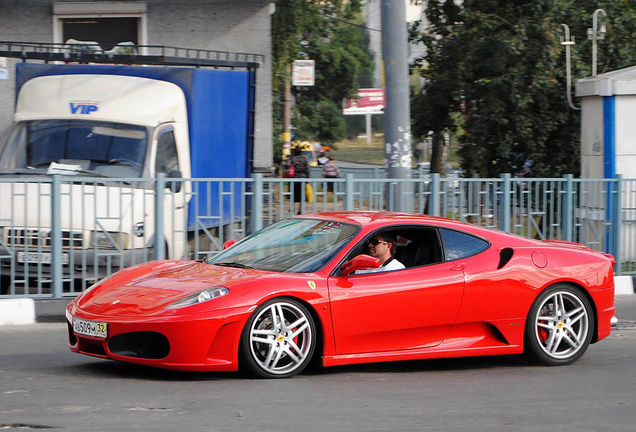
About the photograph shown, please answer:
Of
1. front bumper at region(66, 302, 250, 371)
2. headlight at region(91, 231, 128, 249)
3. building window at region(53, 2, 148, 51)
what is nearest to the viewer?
front bumper at region(66, 302, 250, 371)

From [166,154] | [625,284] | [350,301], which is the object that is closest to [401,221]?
[350,301]

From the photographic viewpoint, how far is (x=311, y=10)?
2544 centimetres

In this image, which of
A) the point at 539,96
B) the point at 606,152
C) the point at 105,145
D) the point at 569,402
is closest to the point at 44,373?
the point at 569,402

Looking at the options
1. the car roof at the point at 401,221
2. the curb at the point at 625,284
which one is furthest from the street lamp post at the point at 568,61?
the car roof at the point at 401,221

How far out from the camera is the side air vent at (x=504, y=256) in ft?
23.9

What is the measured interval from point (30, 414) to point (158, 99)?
24.2 ft

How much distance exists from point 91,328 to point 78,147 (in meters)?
5.83

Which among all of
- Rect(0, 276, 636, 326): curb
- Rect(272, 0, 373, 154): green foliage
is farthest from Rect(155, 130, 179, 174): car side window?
Rect(272, 0, 373, 154): green foliage

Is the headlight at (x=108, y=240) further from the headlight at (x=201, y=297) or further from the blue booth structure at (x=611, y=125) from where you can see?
the blue booth structure at (x=611, y=125)

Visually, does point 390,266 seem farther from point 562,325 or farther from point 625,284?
point 625,284

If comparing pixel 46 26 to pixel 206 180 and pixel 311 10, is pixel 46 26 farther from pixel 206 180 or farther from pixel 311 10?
pixel 206 180

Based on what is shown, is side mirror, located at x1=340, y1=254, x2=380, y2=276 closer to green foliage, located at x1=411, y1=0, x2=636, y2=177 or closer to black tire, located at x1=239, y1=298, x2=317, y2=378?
black tire, located at x1=239, y1=298, x2=317, y2=378

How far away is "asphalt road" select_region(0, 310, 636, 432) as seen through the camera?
540 cm

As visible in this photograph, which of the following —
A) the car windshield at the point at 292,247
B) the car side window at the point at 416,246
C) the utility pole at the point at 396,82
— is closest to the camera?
the car windshield at the point at 292,247
